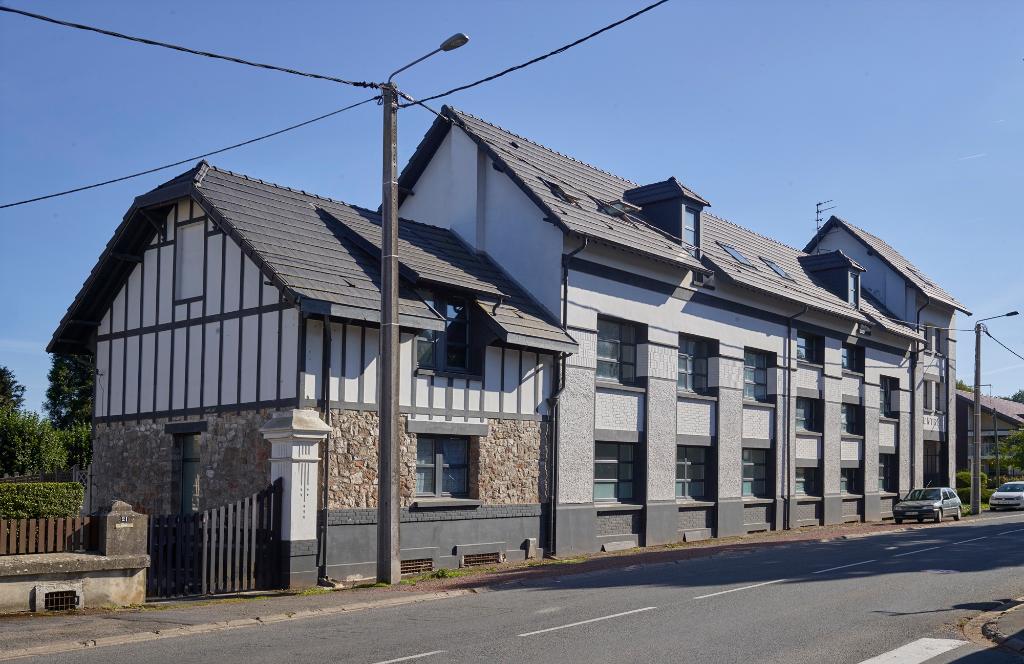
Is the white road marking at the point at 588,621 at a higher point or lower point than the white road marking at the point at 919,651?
lower

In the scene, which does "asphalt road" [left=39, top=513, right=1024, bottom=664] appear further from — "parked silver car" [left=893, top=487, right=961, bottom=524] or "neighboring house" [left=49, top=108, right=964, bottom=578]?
"parked silver car" [left=893, top=487, right=961, bottom=524]

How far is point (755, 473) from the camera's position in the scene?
101 feet

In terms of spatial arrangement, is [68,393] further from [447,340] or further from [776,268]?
[447,340]

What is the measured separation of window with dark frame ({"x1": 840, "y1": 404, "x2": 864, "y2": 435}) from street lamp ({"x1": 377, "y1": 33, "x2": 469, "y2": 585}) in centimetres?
2421

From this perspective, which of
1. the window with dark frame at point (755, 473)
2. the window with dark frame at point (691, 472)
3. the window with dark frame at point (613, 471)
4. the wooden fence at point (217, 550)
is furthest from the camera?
the window with dark frame at point (755, 473)

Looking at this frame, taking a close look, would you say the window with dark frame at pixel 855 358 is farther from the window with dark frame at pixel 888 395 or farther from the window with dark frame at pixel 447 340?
the window with dark frame at pixel 447 340

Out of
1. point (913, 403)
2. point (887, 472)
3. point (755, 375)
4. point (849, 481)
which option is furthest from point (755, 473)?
point (913, 403)

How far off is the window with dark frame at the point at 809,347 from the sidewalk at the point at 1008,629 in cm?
2074

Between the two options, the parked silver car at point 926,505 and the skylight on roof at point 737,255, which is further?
the parked silver car at point 926,505

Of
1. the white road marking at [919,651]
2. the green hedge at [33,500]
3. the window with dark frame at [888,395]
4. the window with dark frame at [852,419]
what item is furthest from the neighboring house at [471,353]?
the white road marking at [919,651]

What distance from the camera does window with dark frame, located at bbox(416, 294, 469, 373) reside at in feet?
67.4

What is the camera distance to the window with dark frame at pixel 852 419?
36906 mm

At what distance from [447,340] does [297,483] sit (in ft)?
17.3

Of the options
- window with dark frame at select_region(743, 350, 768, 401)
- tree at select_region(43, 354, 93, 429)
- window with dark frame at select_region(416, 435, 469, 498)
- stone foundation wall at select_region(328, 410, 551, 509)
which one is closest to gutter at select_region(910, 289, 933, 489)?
window with dark frame at select_region(743, 350, 768, 401)
